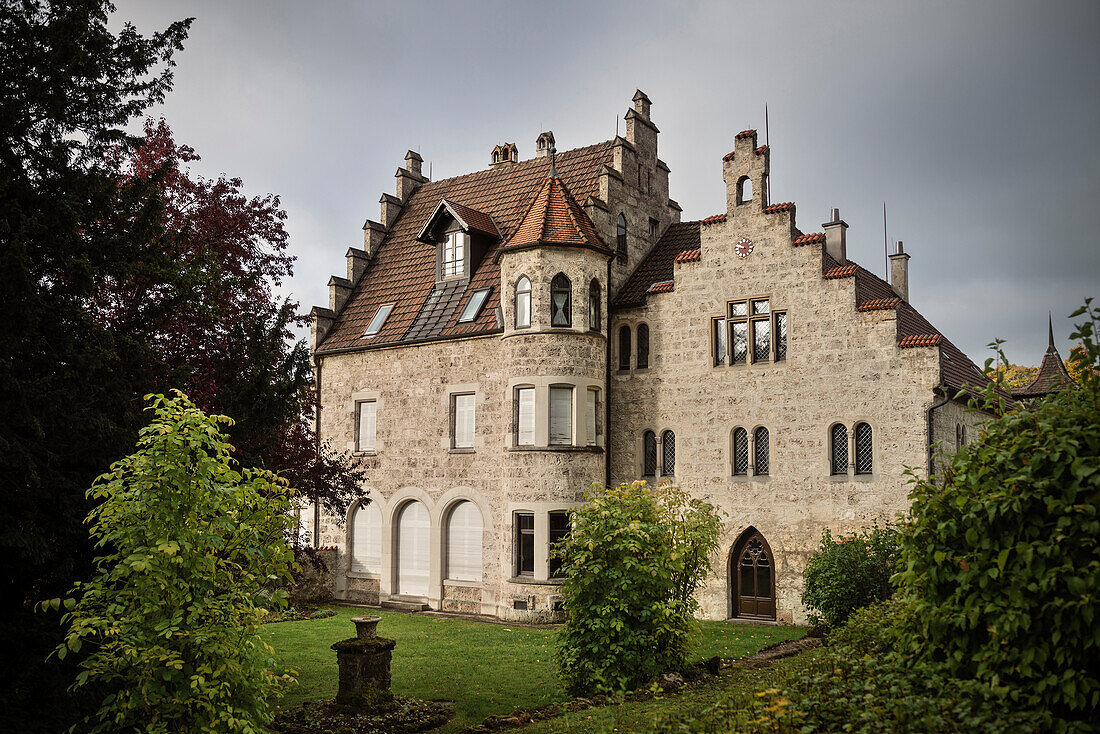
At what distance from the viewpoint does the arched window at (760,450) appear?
23875 millimetres

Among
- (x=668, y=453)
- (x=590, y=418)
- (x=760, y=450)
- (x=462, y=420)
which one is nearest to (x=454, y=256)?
(x=462, y=420)

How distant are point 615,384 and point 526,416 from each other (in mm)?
3094

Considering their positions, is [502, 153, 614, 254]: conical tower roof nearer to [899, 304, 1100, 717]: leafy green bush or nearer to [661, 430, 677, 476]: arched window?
[661, 430, 677, 476]: arched window

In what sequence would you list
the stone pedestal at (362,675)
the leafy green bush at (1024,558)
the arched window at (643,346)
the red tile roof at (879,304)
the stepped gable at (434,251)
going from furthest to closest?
the stepped gable at (434,251) < the arched window at (643,346) < the red tile roof at (879,304) < the stone pedestal at (362,675) < the leafy green bush at (1024,558)

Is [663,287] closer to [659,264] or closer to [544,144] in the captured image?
[659,264]

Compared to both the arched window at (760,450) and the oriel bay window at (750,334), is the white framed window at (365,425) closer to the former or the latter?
the oriel bay window at (750,334)

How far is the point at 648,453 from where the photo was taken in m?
26.0

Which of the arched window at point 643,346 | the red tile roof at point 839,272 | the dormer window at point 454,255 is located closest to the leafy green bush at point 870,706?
the red tile roof at point 839,272

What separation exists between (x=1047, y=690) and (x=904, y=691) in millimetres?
1079

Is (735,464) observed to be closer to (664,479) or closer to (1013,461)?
(664,479)

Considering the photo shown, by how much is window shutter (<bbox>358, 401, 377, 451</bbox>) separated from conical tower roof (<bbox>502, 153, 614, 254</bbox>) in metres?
8.42

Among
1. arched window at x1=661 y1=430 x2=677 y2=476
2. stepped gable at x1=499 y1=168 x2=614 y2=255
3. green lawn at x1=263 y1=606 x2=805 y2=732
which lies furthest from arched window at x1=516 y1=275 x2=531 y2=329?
green lawn at x1=263 y1=606 x2=805 y2=732

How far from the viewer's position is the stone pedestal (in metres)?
14.3

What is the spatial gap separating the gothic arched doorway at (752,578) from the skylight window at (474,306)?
10.8 meters
